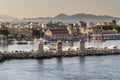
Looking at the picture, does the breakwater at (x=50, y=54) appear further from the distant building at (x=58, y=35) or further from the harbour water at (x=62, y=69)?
the distant building at (x=58, y=35)

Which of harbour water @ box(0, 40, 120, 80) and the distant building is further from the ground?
the distant building

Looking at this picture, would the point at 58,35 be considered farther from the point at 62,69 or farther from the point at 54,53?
the point at 62,69

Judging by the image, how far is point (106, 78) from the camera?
1519cm

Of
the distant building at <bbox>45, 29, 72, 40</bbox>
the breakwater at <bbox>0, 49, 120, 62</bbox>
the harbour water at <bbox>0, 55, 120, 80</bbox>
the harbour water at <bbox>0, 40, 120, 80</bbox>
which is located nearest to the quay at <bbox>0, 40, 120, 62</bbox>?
the breakwater at <bbox>0, 49, 120, 62</bbox>

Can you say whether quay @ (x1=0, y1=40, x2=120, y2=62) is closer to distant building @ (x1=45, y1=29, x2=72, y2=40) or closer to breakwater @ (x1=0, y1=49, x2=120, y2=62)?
breakwater @ (x1=0, y1=49, x2=120, y2=62)

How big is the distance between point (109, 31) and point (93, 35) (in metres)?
3.13

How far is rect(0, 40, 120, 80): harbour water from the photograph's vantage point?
15.5 metres

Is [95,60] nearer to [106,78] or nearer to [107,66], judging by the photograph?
[107,66]

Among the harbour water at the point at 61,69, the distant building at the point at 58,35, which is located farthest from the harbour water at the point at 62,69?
the distant building at the point at 58,35

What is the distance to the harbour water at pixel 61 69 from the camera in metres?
15.5

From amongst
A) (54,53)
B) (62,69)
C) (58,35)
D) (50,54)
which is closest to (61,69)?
(62,69)

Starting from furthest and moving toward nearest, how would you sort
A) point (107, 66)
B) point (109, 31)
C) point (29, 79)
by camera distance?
1. point (109, 31)
2. point (107, 66)
3. point (29, 79)

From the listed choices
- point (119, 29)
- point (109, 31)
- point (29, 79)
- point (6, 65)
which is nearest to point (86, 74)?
point (29, 79)

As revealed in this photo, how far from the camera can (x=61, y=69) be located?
1756 cm
